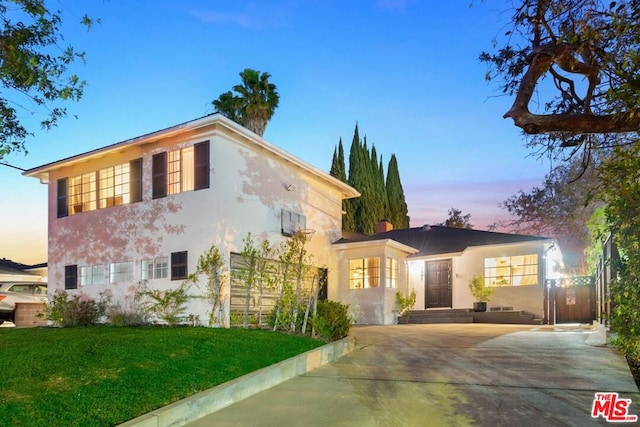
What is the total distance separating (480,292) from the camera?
18.8 metres

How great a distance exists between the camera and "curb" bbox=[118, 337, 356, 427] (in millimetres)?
5391

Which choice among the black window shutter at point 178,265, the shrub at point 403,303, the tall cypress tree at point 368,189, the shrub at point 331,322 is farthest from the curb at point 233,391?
the tall cypress tree at point 368,189

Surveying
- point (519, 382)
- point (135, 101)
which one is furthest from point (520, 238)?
point (135, 101)

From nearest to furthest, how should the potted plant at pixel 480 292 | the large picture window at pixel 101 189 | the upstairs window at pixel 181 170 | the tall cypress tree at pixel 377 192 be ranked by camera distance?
1. the upstairs window at pixel 181 170
2. the large picture window at pixel 101 189
3. the potted plant at pixel 480 292
4. the tall cypress tree at pixel 377 192

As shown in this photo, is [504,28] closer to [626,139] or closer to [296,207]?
[626,139]

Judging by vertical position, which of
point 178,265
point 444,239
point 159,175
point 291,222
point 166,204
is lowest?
point 178,265

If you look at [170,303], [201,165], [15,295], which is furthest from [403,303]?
[15,295]

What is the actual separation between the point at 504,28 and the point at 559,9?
734 mm

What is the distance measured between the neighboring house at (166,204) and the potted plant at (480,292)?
6500 mm

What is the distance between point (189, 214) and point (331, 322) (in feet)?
16.3

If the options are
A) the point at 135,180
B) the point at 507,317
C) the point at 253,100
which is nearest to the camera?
the point at 135,180

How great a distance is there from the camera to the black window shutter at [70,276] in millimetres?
15510

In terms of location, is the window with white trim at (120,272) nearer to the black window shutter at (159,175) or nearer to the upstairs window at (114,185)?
the upstairs window at (114,185)

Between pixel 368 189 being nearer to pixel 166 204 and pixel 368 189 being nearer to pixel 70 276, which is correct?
pixel 70 276
